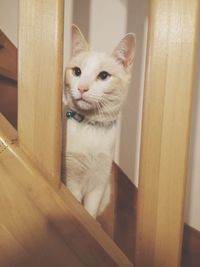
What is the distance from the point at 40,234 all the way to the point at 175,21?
0.43 meters

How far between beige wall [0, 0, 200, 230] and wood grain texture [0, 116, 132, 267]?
65 centimetres

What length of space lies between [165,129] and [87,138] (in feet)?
1.16

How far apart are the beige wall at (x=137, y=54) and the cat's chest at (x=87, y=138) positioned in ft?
0.89

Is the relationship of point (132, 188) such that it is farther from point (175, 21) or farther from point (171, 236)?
point (175, 21)

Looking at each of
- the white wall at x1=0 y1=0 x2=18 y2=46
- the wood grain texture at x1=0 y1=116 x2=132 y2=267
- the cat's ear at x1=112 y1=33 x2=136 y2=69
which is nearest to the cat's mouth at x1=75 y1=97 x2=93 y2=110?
the cat's ear at x1=112 y1=33 x2=136 y2=69

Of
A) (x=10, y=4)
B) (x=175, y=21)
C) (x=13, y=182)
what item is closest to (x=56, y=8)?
(x=175, y=21)

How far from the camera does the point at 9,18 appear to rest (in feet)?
4.33

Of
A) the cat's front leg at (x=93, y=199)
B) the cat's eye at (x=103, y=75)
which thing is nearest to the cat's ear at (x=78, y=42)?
the cat's eye at (x=103, y=75)

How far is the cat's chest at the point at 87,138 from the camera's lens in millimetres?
769

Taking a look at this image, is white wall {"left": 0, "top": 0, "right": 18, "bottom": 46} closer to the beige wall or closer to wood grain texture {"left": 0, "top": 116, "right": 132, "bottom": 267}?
the beige wall

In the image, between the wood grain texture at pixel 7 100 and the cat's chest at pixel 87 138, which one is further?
the wood grain texture at pixel 7 100

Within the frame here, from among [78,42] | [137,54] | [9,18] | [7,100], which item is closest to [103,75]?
[78,42]

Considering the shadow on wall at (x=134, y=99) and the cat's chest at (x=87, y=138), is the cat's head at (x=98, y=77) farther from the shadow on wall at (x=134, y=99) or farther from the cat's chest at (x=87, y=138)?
the shadow on wall at (x=134, y=99)

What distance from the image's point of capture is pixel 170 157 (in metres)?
0.47
